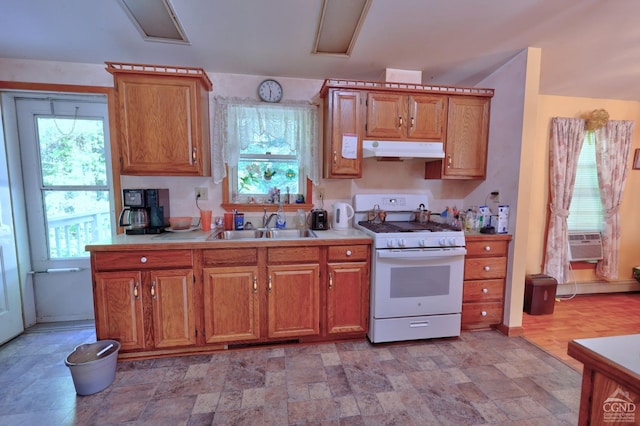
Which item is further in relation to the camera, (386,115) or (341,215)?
(341,215)

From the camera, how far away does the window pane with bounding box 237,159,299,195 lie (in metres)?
2.73

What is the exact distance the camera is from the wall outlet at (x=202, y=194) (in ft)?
8.67

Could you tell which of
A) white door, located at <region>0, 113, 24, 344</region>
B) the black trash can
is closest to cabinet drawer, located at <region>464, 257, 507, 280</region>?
the black trash can

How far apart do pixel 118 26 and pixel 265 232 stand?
5.87 feet

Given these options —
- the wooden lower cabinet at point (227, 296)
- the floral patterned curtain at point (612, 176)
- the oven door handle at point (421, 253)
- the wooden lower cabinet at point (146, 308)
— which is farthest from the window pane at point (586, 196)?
the wooden lower cabinet at point (146, 308)

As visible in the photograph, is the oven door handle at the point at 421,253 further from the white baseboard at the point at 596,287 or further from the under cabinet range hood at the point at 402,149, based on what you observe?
the white baseboard at the point at 596,287

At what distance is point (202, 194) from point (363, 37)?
6.19 ft

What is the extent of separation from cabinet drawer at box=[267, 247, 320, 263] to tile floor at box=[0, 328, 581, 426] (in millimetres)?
721

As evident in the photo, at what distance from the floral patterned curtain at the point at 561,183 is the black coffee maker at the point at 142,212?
158 inches

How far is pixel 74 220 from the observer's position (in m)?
2.62

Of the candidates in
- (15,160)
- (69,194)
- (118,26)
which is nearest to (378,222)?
(118,26)

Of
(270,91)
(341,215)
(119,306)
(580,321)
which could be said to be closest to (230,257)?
(119,306)

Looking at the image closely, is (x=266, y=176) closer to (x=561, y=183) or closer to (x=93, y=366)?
(x=93, y=366)

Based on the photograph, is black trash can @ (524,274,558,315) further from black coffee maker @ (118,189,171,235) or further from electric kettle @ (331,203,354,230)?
black coffee maker @ (118,189,171,235)
